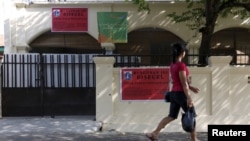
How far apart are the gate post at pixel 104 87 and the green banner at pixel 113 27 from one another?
5.52 meters

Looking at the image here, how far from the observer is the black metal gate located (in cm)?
1014

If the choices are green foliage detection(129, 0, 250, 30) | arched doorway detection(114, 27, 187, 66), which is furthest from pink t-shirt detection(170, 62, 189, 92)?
arched doorway detection(114, 27, 187, 66)

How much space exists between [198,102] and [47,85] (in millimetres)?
4263

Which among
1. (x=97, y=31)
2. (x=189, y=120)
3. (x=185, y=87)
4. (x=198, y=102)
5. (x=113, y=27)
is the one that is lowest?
(x=189, y=120)

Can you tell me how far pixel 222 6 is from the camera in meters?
10.4

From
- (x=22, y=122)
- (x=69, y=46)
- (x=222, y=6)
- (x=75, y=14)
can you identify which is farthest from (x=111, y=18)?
(x=22, y=122)

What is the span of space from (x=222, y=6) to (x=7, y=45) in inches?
346

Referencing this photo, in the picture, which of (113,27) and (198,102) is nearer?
(198,102)

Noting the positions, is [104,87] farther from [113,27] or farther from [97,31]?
[97,31]

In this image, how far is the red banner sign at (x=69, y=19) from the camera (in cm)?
1454

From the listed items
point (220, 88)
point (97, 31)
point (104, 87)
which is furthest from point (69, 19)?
point (220, 88)

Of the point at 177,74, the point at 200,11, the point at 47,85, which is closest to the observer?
the point at 177,74

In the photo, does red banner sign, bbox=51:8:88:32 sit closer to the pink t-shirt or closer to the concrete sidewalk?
the concrete sidewalk

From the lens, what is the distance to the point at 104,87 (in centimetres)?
884
